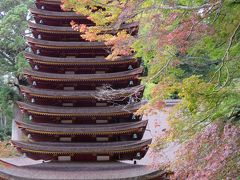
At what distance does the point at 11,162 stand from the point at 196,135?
324 inches

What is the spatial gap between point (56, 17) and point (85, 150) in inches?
213

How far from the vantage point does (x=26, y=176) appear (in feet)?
37.1

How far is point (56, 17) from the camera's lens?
14.5 metres

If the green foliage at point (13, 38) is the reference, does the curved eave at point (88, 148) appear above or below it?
below

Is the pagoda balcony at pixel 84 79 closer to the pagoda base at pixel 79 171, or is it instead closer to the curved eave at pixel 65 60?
the curved eave at pixel 65 60

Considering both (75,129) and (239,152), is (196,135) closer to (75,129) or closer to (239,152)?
(239,152)

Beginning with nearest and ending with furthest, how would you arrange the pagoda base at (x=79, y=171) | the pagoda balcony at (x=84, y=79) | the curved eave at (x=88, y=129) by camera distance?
the pagoda base at (x=79, y=171), the curved eave at (x=88, y=129), the pagoda balcony at (x=84, y=79)

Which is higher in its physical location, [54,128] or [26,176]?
[54,128]

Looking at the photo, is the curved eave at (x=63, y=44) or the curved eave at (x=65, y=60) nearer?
the curved eave at (x=65, y=60)

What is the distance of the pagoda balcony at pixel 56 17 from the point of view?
47.0 ft

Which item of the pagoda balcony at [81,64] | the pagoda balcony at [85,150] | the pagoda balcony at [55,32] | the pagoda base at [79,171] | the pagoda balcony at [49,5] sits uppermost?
the pagoda balcony at [49,5]

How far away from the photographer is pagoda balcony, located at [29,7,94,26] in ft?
47.0

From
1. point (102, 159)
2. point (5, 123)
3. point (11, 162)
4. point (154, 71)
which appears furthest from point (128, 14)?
point (5, 123)

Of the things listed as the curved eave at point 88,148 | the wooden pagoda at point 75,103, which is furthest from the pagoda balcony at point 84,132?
the curved eave at point 88,148
